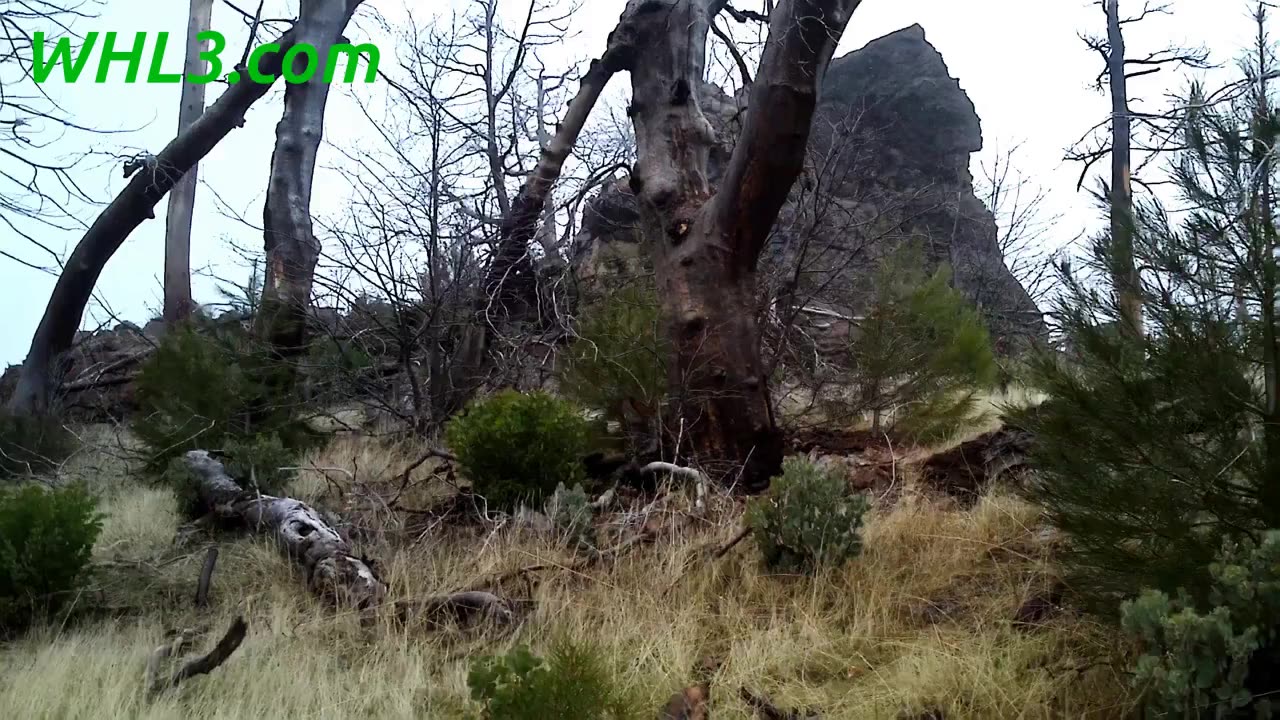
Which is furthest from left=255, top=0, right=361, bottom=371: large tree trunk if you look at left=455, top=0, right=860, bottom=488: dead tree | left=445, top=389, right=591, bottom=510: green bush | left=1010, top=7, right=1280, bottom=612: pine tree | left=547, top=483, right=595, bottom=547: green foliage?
left=1010, top=7, right=1280, bottom=612: pine tree

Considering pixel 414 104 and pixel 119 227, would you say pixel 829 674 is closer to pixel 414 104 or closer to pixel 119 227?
pixel 414 104

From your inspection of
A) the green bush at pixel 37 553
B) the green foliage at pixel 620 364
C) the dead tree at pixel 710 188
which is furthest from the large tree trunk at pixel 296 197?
the green bush at pixel 37 553

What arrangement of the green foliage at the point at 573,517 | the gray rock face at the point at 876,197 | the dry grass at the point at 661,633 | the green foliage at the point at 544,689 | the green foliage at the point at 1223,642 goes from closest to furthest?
the green foliage at the point at 1223,642, the green foliage at the point at 544,689, the dry grass at the point at 661,633, the green foliage at the point at 573,517, the gray rock face at the point at 876,197

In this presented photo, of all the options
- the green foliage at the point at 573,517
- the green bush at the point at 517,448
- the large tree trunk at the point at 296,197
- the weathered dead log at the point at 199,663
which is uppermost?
the large tree trunk at the point at 296,197

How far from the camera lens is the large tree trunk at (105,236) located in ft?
27.2

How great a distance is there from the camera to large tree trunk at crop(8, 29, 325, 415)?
8.30 m

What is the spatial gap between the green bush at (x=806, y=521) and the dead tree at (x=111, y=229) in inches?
285

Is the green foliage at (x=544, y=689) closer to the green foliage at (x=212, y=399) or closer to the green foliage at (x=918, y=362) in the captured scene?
the green foliage at (x=212, y=399)

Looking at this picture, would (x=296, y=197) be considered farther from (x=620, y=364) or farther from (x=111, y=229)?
(x=620, y=364)

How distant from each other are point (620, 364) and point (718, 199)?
1187 millimetres

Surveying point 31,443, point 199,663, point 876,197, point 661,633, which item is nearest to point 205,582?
point 199,663

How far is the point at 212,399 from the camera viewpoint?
20.7 feet

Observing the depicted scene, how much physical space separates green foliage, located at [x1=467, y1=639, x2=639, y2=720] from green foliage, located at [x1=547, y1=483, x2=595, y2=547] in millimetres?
1720

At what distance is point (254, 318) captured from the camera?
23.6 feet
